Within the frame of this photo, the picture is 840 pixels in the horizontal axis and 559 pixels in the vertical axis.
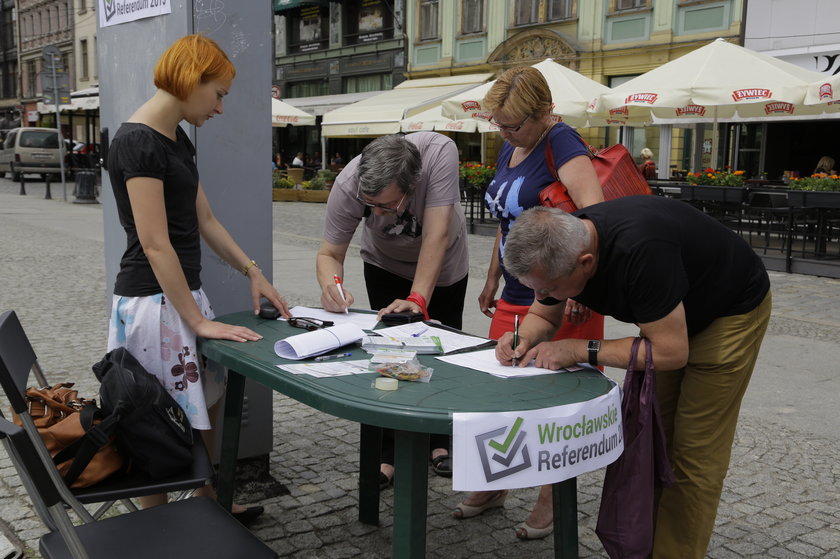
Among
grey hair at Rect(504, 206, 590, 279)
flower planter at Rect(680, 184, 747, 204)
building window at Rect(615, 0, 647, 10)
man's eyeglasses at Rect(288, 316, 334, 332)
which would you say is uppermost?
building window at Rect(615, 0, 647, 10)

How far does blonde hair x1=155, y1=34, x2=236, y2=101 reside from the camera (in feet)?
8.46

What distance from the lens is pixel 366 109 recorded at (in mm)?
20781

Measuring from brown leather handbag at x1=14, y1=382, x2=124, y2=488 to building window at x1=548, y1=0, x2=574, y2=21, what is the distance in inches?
866

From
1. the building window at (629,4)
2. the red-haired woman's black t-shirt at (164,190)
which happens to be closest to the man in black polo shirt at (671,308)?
the red-haired woman's black t-shirt at (164,190)

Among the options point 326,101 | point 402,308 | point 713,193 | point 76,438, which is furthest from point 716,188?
point 326,101

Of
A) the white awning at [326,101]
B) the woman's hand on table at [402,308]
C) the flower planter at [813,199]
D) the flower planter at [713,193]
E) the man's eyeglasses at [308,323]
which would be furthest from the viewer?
the white awning at [326,101]

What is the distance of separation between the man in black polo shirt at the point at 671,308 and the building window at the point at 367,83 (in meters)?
27.9

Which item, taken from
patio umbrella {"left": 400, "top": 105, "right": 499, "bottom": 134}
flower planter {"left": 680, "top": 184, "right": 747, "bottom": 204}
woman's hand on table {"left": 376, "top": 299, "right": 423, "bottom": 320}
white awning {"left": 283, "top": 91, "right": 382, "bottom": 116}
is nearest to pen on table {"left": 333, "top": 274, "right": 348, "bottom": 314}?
woman's hand on table {"left": 376, "top": 299, "right": 423, "bottom": 320}

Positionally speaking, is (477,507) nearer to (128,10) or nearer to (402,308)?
(402,308)

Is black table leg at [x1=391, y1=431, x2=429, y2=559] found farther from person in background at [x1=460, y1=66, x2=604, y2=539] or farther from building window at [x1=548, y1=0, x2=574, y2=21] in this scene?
building window at [x1=548, y1=0, x2=574, y2=21]

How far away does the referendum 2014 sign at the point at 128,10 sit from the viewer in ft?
11.1

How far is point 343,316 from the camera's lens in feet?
10.8

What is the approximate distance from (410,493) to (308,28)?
34.6m

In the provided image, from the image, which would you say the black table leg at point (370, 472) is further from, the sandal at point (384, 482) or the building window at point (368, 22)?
the building window at point (368, 22)
